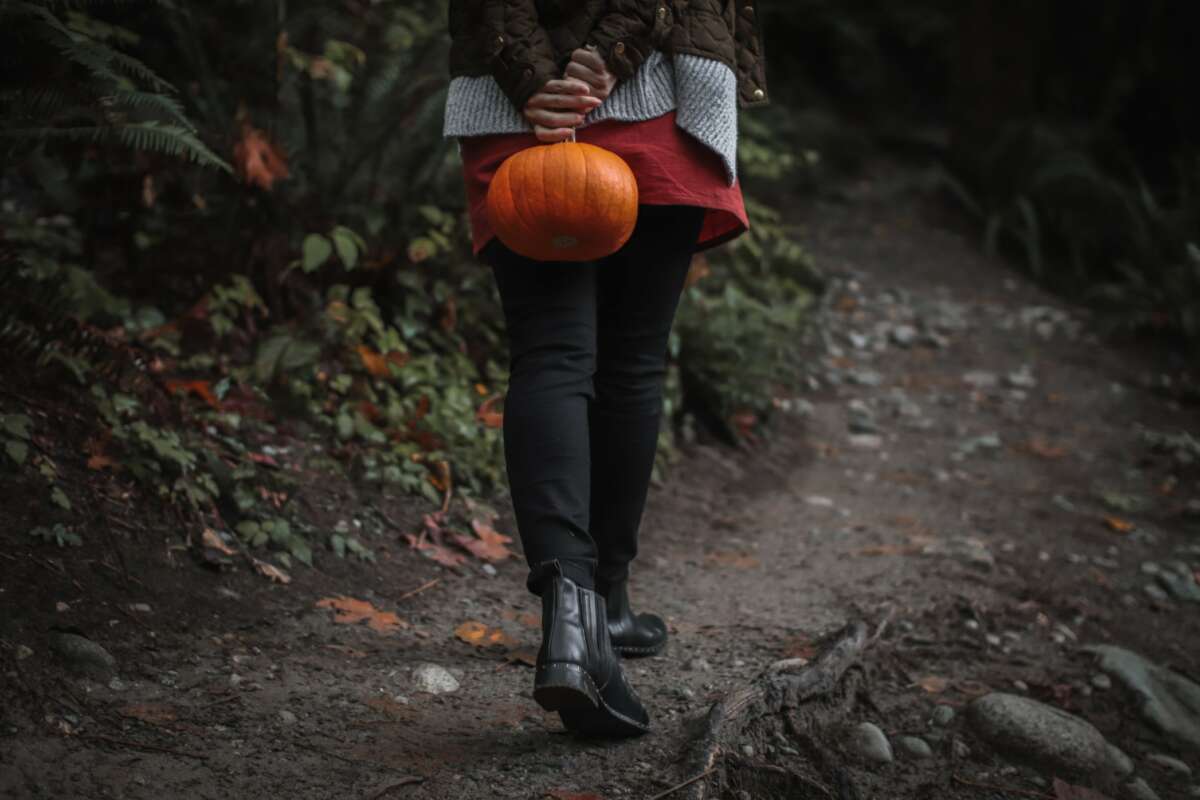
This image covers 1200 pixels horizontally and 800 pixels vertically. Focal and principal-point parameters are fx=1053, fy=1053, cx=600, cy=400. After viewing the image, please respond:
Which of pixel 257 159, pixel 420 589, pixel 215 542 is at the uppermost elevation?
pixel 257 159

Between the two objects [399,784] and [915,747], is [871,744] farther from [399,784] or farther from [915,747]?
[399,784]

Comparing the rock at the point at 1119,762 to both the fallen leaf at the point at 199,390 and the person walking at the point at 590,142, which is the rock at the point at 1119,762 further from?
the fallen leaf at the point at 199,390

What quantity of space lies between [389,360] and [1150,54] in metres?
9.34

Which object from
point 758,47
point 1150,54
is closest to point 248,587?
point 758,47

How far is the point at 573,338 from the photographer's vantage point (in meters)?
1.96

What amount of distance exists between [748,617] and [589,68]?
1.68 meters

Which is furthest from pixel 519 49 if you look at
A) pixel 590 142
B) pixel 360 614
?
pixel 360 614

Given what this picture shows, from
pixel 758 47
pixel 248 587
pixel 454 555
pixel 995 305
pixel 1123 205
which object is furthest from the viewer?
pixel 1123 205

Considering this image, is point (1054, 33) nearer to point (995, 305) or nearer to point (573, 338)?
point (995, 305)

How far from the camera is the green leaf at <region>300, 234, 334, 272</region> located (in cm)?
349

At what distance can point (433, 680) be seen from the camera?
2271mm

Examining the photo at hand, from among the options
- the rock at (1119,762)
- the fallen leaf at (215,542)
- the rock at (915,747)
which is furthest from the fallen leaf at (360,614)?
the rock at (1119,762)

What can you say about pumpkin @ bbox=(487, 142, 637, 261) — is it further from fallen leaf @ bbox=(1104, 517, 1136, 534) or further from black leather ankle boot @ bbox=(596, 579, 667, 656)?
fallen leaf @ bbox=(1104, 517, 1136, 534)

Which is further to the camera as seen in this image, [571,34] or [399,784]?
[571,34]
